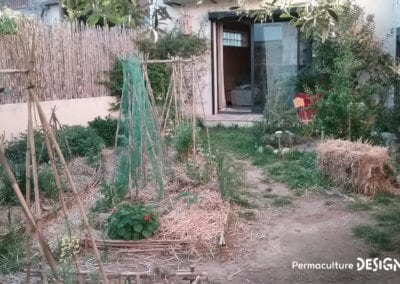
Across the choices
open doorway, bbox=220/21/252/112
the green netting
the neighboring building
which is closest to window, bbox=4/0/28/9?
the neighboring building

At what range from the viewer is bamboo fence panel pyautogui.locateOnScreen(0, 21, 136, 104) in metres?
8.37

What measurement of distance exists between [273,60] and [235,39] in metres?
2.30

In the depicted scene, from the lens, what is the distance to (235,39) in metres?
14.5

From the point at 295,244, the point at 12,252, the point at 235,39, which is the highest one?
the point at 235,39

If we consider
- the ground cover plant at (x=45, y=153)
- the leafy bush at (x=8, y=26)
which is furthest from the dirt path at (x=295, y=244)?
the leafy bush at (x=8, y=26)

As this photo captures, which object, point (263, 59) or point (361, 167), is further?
point (263, 59)

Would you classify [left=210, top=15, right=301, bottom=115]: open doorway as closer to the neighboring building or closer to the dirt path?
the dirt path

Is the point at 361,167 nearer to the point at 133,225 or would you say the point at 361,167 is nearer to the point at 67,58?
the point at 133,225

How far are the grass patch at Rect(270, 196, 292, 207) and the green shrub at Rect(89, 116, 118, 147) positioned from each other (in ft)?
14.4

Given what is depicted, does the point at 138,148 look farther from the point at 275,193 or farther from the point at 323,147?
the point at 323,147

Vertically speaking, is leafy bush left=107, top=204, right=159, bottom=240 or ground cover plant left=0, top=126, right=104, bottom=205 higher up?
ground cover plant left=0, top=126, right=104, bottom=205

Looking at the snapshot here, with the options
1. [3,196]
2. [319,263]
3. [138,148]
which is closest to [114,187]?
[138,148]

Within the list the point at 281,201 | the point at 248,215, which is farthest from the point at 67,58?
the point at 248,215

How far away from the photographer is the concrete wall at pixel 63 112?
834 cm
